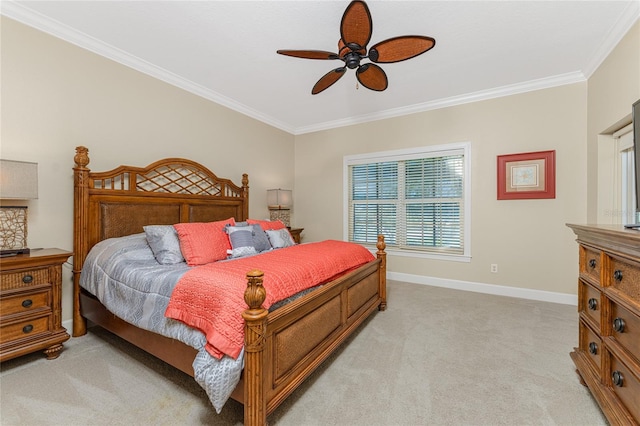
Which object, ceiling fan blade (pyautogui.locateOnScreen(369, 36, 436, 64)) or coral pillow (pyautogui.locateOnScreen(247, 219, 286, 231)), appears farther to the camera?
coral pillow (pyautogui.locateOnScreen(247, 219, 286, 231))

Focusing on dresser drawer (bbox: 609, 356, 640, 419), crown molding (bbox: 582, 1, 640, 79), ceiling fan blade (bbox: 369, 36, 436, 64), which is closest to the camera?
dresser drawer (bbox: 609, 356, 640, 419)

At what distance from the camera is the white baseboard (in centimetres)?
333

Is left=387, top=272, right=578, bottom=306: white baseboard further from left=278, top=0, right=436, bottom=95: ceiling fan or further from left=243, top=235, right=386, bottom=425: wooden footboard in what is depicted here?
left=278, top=0, right=436, bottom=95: ceiling fan

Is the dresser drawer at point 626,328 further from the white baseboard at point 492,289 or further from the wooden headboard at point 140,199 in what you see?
the wooden headboard at point 140,199

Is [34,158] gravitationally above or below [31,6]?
below

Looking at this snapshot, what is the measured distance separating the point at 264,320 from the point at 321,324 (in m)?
0.68

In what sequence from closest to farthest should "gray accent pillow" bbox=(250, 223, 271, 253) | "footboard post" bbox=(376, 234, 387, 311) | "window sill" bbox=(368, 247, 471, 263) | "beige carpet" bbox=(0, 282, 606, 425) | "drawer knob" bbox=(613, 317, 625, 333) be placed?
"drawer knob" bbox=(613, 317, 625, 333), "beige carpet" bbox=(0, 282, 606, 425), "gray accent pillow" bbox=(250, 223, 271, 253), "footboard post" bbox=(376, 234, 387, 311), "window sill" bbox=(368, 247, 471, 263)

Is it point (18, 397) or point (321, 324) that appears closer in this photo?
point (18, 397)

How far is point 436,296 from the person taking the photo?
3582 mm

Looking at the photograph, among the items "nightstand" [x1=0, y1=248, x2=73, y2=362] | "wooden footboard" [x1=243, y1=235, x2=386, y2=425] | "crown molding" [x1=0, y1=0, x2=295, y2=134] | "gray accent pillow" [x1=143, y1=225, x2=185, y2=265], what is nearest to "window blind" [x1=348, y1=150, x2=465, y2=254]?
"wooden footboard" [x1=243, y1=235, x2=386, y2=425]

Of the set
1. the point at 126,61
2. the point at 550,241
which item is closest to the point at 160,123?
the point at 126,61

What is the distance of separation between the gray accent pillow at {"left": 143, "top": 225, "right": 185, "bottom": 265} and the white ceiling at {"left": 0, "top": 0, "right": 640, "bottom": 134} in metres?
1.82

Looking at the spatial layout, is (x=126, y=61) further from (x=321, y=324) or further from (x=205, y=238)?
(x=321, y=324)

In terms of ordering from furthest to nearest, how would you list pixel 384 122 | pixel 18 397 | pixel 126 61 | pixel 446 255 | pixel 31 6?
1. pixel 384 122
2. pixel 446 255
3. pixel 126 61
4. pixel 31 6
5. pixel 18 397
